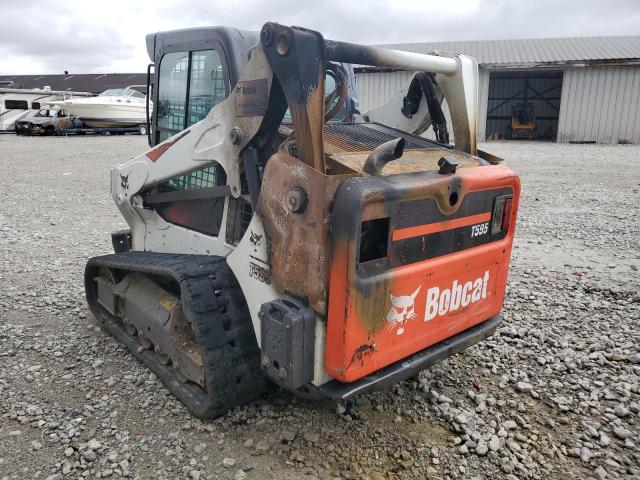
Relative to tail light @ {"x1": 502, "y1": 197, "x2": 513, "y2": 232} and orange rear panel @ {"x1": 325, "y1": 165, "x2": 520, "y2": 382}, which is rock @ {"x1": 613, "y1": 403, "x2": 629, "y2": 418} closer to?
orange rear panel @ {"x1": 325, "y1": 165, "x2": 520, "y2": 382}

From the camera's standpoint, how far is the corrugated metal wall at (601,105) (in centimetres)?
2027

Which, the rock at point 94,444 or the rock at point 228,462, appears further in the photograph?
the rock at point 94,444

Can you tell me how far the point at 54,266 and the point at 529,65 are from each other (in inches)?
794

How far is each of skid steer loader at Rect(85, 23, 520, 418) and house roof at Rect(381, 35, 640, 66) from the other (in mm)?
20489

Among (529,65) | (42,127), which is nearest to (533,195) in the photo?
(529,65)

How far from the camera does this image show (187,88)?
10.8ft

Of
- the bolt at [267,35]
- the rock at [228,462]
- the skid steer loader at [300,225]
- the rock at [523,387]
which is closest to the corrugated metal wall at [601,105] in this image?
the skid steer loader at [300,225]

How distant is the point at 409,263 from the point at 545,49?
2575 cm

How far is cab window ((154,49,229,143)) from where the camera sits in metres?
3.06

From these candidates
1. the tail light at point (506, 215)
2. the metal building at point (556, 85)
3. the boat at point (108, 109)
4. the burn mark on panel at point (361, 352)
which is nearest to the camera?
the burn mark on panel at point (361, 352)

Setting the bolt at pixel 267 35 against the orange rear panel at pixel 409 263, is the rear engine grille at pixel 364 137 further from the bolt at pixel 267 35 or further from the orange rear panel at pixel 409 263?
the bolt at pixel 267 35

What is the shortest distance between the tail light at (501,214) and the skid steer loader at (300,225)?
0.01m

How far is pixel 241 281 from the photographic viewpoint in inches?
105

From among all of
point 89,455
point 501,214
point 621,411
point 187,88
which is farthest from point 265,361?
point 621,411
